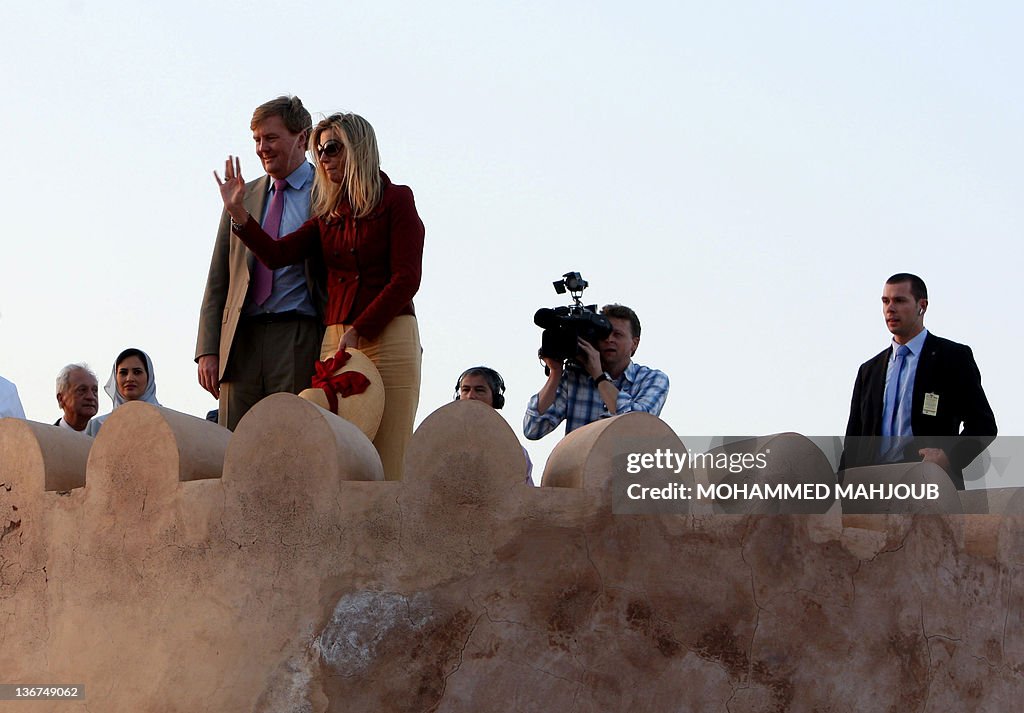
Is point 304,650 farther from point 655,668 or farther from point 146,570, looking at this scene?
point 655,668

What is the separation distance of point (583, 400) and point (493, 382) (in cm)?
48

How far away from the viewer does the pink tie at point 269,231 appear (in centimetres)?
672

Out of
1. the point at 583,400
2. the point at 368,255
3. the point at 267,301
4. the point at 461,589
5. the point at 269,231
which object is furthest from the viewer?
the point at 583,400

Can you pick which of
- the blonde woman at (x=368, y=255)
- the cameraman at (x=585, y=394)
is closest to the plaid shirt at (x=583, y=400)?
the cameraman at (x=585, y=394)

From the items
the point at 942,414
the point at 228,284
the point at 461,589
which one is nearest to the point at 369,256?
the point at 228,284

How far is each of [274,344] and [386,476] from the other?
0.87 meters

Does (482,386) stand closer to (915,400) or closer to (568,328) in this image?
(568,328)

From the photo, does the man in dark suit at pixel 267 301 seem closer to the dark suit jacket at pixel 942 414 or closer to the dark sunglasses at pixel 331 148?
the dark sunglasses at pixel 331 148

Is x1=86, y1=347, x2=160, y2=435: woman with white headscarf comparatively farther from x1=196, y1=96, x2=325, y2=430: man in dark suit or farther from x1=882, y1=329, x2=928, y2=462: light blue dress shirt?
x1=882, y1=329, x2=928, y2=462: light blue dress shirt

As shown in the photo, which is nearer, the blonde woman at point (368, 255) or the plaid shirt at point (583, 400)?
the blonde woman at point (368, 255)

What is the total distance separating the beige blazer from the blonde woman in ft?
0.73

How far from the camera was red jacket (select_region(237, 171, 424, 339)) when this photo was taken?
6.23m

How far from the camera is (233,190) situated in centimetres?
654

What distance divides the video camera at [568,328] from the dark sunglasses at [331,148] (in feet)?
4.48
